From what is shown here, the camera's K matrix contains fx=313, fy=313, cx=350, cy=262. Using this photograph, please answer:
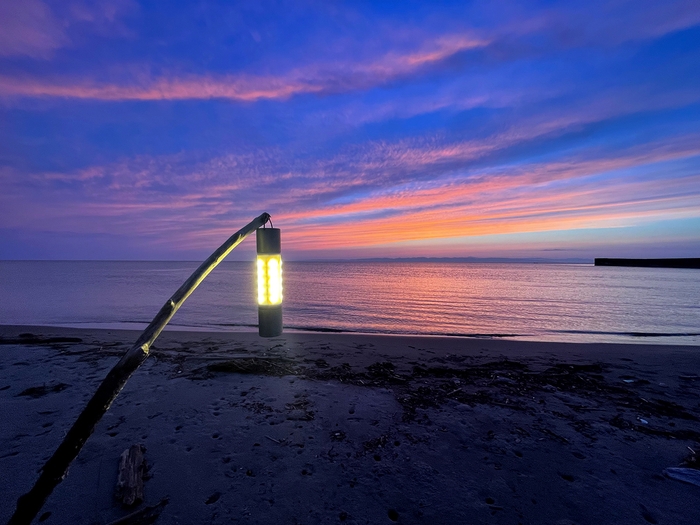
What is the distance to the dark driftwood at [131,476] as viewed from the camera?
131 inches

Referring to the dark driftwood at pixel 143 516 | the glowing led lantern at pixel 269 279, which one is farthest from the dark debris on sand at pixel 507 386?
the dark driftwood at pixel 143 516

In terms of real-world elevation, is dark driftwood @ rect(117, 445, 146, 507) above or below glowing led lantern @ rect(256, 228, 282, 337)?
below

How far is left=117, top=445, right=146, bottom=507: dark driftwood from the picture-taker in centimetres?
333

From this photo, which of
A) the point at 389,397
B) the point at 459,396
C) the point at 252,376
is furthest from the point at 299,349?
the point at 459,396

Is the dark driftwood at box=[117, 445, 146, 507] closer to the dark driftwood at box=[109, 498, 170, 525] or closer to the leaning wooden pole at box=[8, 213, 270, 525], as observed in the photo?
the dark driftwood at box=[109, 498, 170, 525]

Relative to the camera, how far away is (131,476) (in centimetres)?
358

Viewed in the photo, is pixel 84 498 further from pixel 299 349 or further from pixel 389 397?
pixel 299 349

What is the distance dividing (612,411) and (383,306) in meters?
18.4

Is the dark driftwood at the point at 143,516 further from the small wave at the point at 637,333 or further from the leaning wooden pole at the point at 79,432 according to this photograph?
the small wave at the point at 637,333

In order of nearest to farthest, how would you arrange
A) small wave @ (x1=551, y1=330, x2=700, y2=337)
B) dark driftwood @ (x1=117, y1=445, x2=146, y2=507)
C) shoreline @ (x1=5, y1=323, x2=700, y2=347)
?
dark driftwood @ (x1=117, y1=445, x2=146, y2=507)
shoreline @ (x1=5, y1=323, x2=700, y2=347)
small wave @ (x1=551, y1=330, x2=700, y2=337)

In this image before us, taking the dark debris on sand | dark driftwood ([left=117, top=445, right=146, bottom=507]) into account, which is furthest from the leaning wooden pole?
the dark debris on sand

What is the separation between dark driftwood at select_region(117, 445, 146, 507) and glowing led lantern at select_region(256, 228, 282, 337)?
2.07 metres

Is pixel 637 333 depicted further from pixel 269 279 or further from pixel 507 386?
pixel 269 279

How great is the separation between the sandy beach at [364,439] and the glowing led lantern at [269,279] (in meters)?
1.78
